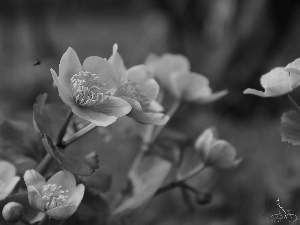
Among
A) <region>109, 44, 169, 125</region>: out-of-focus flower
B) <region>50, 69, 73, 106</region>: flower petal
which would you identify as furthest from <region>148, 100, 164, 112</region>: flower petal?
<region>50, 69, 73, 106</region>: flower petal

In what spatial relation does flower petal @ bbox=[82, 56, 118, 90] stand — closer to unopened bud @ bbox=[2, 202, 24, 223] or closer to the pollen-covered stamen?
the pollen-covered stamen

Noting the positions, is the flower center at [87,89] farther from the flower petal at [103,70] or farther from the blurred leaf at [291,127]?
the blurred leaf at [291,127]

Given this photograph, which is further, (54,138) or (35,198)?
(54,138)

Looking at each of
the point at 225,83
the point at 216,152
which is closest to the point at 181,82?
the point at 216,152

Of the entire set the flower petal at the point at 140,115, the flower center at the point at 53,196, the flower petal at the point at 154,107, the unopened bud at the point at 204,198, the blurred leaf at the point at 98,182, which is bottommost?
the unopened bud at the point at 204,198

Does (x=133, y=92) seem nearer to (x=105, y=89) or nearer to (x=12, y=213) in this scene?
(x=105, y=89)

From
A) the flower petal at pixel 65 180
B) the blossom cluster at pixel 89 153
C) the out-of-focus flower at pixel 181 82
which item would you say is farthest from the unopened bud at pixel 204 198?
the flower petal at pixel 65 180

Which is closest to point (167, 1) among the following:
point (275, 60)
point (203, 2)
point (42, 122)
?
point (203, 2)

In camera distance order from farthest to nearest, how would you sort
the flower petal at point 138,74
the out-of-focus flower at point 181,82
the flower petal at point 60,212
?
the out-of-focus flower at point 181,82
the flower petal at point 138,74
the flower petal at point 60,212
